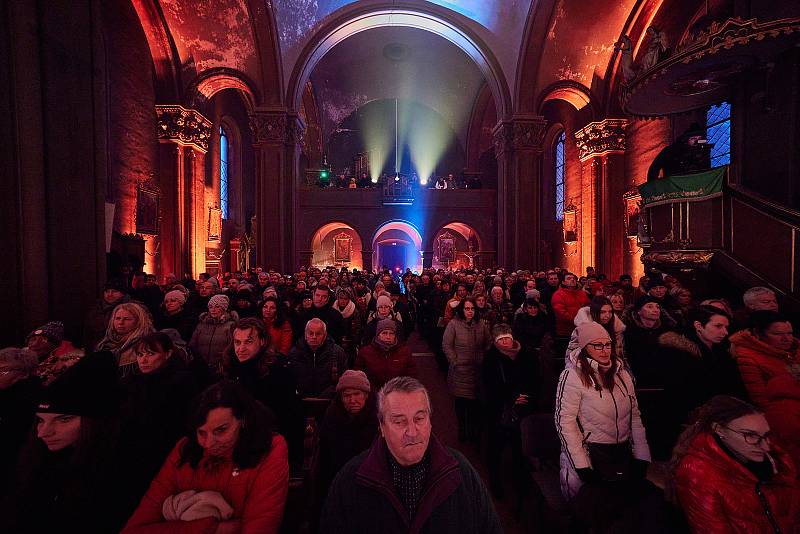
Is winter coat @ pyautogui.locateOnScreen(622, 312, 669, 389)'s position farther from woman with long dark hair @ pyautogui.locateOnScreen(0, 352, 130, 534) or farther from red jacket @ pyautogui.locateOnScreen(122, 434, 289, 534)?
woman with long dark hair @ pyautogui.locateOnScreen(0, 352, 130, 534)

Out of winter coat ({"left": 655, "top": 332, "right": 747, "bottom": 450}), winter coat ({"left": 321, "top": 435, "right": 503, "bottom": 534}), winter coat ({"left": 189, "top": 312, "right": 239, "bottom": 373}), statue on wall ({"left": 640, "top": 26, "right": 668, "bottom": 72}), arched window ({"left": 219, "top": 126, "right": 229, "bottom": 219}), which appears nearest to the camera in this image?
winter coat ({"left": 321, "top": 435, "right": 503, "bottom": 534})

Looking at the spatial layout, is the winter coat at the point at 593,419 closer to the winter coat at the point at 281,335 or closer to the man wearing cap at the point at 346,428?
the man wearing cap at the point at 346,428

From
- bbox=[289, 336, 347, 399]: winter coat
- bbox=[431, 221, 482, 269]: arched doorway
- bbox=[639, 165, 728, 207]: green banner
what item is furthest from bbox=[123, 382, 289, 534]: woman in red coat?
bbox=[431, 221, 482, 269]: arched doorway

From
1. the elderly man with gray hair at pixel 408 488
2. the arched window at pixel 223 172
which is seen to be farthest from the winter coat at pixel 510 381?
the arched window at pixel 223 172

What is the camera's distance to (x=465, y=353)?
470 cm

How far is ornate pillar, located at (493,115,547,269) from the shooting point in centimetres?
1487

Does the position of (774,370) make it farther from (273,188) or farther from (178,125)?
(178,125)

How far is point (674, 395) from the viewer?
3.22m

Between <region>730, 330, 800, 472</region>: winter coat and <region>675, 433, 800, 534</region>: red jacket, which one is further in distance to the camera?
<region>730, 330, 800, 472</region>: winter coat

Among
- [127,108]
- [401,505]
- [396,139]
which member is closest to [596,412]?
[401,505]

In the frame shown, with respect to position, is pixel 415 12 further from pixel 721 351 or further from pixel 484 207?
pixel 721 351

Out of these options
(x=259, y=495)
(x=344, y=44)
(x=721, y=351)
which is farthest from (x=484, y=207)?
(x=259, y=495)

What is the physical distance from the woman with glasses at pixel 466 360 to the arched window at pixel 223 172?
1549 cm

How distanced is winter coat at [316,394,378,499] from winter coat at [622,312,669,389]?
2628 mm
